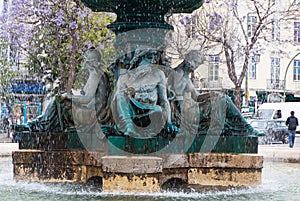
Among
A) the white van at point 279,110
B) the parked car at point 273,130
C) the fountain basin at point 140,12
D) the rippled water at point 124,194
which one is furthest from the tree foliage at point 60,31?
the rippled water at point 124,194

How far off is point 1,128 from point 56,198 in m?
22.8

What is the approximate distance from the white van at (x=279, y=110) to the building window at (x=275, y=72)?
1699cm

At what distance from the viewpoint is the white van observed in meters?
30.6

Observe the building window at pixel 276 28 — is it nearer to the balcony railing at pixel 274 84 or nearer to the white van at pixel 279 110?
the white van at pixel 279 110

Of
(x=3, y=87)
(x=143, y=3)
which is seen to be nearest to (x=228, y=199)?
(x=143, y=3)

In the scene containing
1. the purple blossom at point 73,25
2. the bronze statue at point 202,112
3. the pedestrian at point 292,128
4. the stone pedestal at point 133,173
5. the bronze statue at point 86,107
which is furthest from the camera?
the purple blossom at point 73,25

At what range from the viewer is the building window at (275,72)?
1917 inches

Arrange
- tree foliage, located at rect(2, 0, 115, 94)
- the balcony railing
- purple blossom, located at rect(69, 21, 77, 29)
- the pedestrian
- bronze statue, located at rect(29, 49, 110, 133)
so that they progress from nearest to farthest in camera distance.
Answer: bronze statue, located at rect(29, 49, 110, 133) < the pedestrian < purple blossom, located at rect(69, 21, 77, 29) < tree foliage, located at rect(2, 0, 115, 94) < the balcony railing

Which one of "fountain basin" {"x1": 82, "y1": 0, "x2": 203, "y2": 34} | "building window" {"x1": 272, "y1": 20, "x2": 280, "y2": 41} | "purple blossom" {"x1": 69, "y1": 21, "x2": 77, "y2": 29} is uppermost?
"building window" {"x1": 272, "y1": 20, "x2": 280, "y2": 41}

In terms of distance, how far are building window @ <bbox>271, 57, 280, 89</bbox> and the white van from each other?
55.7 feet

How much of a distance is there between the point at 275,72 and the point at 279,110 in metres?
18.2

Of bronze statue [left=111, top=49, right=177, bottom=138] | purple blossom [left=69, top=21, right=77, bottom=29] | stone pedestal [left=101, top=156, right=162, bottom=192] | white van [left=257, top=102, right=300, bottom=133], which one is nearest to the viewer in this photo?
stone pedestal [left=101, top=156, right=162, bottom=192]

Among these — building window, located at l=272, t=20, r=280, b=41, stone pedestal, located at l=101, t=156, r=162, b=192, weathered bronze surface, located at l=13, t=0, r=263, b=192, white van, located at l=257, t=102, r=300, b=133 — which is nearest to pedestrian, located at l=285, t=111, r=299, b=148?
building window, located at l=272, t=20, r=280, b=41

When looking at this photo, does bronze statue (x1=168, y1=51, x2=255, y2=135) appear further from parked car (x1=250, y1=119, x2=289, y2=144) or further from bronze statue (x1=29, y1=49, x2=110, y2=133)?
parked car (x1=250, y1=119, x2=289, y2=144)
